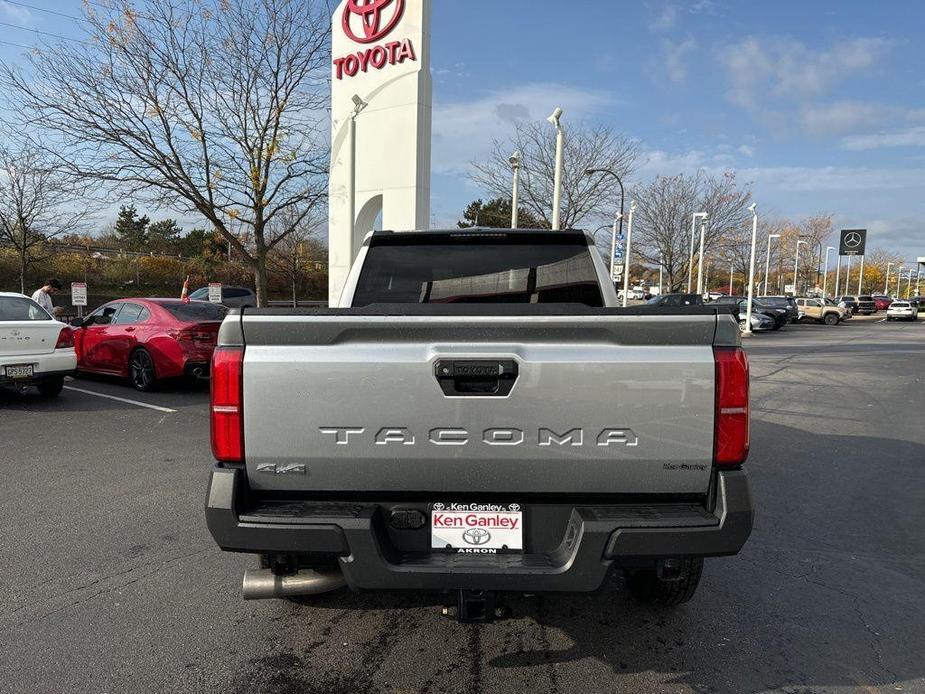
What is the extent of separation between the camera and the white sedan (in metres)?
8.45

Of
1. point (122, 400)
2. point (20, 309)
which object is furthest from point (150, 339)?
point (20, 309)

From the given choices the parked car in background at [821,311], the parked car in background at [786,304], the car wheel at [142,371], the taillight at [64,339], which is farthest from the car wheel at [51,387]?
the parked car in background at [821,311]

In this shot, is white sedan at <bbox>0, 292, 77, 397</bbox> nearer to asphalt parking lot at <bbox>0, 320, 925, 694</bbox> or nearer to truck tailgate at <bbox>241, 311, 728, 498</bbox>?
asphalt parking lot at <bbox>0, 320, 925, 694</bbox>

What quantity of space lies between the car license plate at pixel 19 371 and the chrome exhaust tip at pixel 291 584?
7568mm

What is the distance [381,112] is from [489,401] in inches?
596

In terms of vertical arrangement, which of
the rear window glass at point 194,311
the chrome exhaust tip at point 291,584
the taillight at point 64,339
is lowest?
the chrome exhaust tip at point 291,584

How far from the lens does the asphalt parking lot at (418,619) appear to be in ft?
8.95

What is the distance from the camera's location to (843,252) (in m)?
49.8

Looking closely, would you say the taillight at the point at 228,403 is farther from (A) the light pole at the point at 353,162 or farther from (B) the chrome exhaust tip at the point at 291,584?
(A) the light pole at the point at 353,162

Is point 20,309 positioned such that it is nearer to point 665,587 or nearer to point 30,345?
point 30,345

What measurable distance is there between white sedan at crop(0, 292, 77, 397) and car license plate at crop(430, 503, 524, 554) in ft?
27.8

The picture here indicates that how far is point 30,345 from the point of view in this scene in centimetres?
870

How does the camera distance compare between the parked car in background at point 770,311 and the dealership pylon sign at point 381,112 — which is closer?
the dealership pylon sign at point 381,112

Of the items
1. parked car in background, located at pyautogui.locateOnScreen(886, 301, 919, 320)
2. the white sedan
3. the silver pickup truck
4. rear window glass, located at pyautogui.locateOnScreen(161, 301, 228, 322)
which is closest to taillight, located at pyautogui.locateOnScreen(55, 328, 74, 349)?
the white sedan
